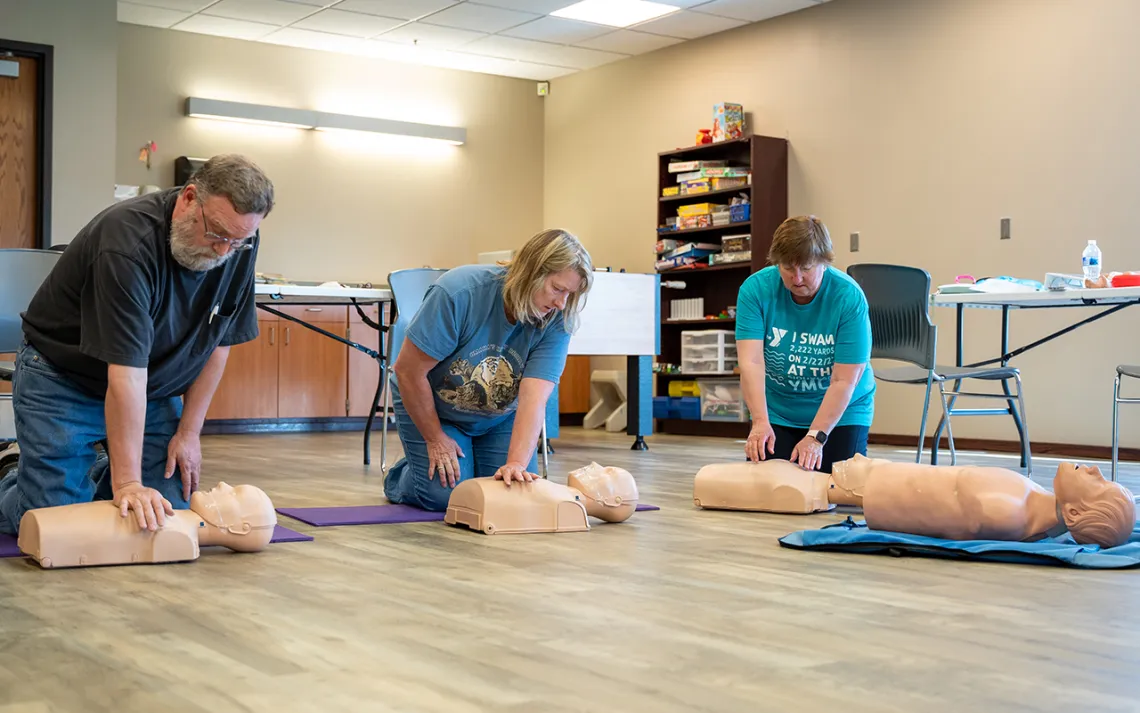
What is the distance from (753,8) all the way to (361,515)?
17.7 ft

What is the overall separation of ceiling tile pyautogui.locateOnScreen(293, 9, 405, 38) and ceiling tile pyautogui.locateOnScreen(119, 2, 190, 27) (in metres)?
0.79

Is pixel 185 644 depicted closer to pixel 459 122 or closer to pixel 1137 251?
pixel 1137 251

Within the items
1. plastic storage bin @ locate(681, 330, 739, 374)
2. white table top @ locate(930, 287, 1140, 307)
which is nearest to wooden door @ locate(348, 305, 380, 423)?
plastic storage bin @ locate(681, 330, 739, 374)

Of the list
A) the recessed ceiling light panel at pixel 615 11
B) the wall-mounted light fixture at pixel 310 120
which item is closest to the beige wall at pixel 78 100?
the wall-mounted light fixture at pixel 310 120

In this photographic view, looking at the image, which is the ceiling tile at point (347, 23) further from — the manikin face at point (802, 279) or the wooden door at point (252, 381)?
the manikin face at point (802, 279)

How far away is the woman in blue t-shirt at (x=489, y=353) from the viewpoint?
2.98m

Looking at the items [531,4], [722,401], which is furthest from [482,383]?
[531,4]

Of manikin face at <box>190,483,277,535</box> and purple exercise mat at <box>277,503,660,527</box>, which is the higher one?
manikin face at <box>190,483,277,535</box>

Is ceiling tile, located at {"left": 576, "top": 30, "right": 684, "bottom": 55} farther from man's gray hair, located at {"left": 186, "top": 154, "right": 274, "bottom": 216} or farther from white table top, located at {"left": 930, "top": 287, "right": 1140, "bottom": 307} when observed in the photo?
man's gray hair, located at {"left": 186, "top": 154, "right": 274, "bottom": 216}

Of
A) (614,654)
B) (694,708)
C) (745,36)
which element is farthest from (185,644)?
(745,36)

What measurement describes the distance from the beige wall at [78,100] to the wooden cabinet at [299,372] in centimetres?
143

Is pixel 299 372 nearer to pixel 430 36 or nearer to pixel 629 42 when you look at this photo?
pixel 430 36

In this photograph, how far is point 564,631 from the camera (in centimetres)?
187

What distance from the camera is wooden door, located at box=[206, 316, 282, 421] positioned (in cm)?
789
